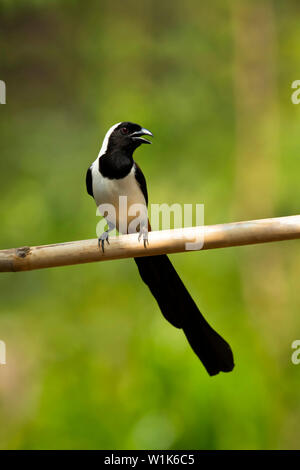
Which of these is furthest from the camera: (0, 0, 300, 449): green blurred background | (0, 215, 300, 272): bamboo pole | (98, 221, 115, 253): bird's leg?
(0, 0, 300, 449): green blurred background

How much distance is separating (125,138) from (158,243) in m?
0.87

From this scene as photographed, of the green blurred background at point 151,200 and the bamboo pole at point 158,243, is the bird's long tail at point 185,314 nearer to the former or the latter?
the bamboo pole at point 158,243

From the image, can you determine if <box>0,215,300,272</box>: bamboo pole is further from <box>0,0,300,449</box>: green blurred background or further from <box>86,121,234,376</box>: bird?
<box>0,0,300,449</box>: green blurred background

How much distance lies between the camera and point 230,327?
12.8 ft

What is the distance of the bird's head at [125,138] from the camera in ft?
8.54

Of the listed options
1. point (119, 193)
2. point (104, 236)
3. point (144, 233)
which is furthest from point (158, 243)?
point (119, 193)

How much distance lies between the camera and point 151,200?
454 centimetres

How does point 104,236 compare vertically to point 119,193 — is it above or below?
below

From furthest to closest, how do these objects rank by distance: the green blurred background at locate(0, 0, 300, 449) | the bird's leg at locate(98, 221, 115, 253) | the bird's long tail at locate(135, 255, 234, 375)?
the green blurred background at locate(0, 0, 300, 449) → the bird's long tail at locate(135, 255, 234, 375) → the bird's leg at locate(98, 221, 115, 253)

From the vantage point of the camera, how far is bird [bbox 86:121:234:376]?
7.36ft

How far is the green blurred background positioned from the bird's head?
1.41m

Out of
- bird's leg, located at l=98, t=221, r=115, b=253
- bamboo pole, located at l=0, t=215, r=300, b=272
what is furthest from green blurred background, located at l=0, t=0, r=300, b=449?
bamboo pole, located at l=0, t=215, r=300, b=272

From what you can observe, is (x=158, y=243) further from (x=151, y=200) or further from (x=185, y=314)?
(x=151, y=200)
